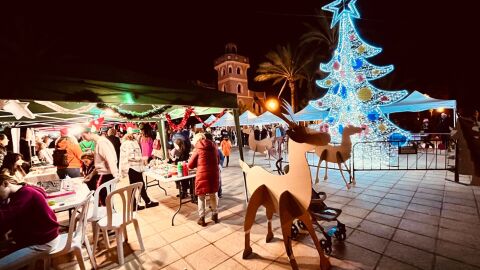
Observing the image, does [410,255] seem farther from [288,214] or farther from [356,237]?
[288,214]

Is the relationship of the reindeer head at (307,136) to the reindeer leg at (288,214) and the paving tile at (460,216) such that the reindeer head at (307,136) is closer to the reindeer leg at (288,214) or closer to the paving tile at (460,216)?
the reindeer leg at (288,214)

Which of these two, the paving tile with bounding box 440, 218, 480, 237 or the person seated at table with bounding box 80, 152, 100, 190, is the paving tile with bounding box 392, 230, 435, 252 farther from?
the person seated at table with bounding box 80, 152, 100, 190

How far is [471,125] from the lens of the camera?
20.0 ft

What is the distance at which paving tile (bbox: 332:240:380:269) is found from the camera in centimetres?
299

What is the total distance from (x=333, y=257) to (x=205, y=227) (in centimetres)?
241

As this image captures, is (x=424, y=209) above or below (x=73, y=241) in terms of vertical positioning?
below

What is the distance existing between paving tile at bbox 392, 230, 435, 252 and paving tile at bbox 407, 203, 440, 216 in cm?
118

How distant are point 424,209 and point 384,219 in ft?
3.68

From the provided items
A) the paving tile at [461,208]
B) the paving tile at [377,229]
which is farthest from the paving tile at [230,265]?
the paving tile at [461,208]

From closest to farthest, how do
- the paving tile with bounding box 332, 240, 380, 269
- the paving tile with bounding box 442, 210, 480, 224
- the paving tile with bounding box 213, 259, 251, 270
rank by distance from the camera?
the paving tile with bounding box 332, 240, 380, 269
the paving tile with bounding box 213, 259, 251, 270
the paving tile with bounding box 442, 210, 480, 224

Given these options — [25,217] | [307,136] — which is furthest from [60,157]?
[307,136]

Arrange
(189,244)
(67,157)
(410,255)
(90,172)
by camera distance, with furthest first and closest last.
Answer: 1. (67,157)
2. (90,172)
3. (189,244)
4. (410,255)

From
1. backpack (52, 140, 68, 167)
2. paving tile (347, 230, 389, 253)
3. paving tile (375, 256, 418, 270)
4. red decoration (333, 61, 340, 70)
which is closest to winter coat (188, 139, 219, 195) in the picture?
paving tile (347, 230, 389, 253)

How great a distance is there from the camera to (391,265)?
294cm
